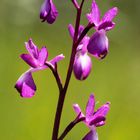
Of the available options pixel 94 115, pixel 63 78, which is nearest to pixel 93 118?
pixel 94 115

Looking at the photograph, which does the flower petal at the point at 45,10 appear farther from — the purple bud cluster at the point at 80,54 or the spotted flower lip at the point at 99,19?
the spotted flower lip at the point at 99,19

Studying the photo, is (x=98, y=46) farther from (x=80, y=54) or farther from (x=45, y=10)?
(x=45, y=10)

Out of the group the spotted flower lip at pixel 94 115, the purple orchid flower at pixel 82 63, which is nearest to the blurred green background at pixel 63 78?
the spotted flower lip at pixel 94 115

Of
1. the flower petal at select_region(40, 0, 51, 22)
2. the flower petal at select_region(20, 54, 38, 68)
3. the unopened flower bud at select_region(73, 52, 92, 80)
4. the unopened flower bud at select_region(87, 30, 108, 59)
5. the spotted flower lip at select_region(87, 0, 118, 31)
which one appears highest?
the flower petal at select_region(40, 0, 51, 22)

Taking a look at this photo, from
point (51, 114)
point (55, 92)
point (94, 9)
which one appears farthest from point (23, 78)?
point (55, 92)

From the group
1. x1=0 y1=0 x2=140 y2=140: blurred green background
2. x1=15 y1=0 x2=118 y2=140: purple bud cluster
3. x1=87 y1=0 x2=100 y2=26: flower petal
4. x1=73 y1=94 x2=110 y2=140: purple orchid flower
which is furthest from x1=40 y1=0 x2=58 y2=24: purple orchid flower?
x1=0 y1=0 x2=140 y2=140: blurred green background

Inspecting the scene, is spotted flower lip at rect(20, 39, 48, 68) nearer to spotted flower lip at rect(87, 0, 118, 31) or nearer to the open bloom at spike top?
the open bloom at spike top

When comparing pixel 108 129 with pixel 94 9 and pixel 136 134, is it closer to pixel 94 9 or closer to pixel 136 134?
pixel 136 134
